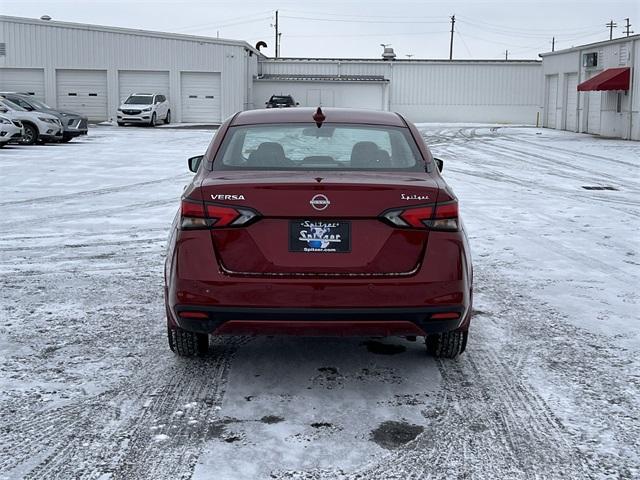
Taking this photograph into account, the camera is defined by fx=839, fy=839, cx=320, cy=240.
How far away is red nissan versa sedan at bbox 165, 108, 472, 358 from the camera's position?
172 inches

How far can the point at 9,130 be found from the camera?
78.1 ft

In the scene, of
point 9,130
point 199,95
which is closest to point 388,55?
point 199,95

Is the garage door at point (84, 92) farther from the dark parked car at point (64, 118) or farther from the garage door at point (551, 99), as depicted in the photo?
the garage door at point (551, 99)

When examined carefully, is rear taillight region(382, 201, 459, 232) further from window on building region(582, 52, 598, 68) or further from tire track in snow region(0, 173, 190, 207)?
window on building region(582, 52, 598, 68)

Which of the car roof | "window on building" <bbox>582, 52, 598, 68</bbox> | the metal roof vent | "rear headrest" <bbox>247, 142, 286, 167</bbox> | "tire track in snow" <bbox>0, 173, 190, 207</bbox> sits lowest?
"tire track in snow" <bbox>0, 173, 190, 207</bbox>

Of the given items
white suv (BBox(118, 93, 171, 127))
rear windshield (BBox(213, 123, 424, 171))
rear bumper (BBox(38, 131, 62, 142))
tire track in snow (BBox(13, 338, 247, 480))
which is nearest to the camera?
tire track in snow (BBox(13, 338, 247, 480))

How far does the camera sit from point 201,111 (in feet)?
153

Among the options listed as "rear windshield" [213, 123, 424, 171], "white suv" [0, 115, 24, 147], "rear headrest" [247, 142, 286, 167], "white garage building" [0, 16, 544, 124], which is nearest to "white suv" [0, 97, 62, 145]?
"white suv" [0, 115, 24, 147]

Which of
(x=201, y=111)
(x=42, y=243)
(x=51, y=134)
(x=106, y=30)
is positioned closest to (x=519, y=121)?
(x=201, y=111)

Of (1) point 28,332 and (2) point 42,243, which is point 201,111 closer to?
(2) point 42,243

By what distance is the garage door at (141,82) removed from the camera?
4633 centimetres

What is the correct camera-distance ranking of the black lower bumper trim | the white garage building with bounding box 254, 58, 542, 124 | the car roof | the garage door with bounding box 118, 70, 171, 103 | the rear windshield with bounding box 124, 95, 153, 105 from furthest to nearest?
the white garage building with bounding box 254, 58, 542, 124, the garage door with bounding box 118, 70, 171, 103, the rear windshield with bounding box 124, 95, 153, 105, the car roof, the black lower bumper trim

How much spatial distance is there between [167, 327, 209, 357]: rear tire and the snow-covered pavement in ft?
0.25

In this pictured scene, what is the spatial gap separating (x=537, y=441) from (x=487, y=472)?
46 centimetres
